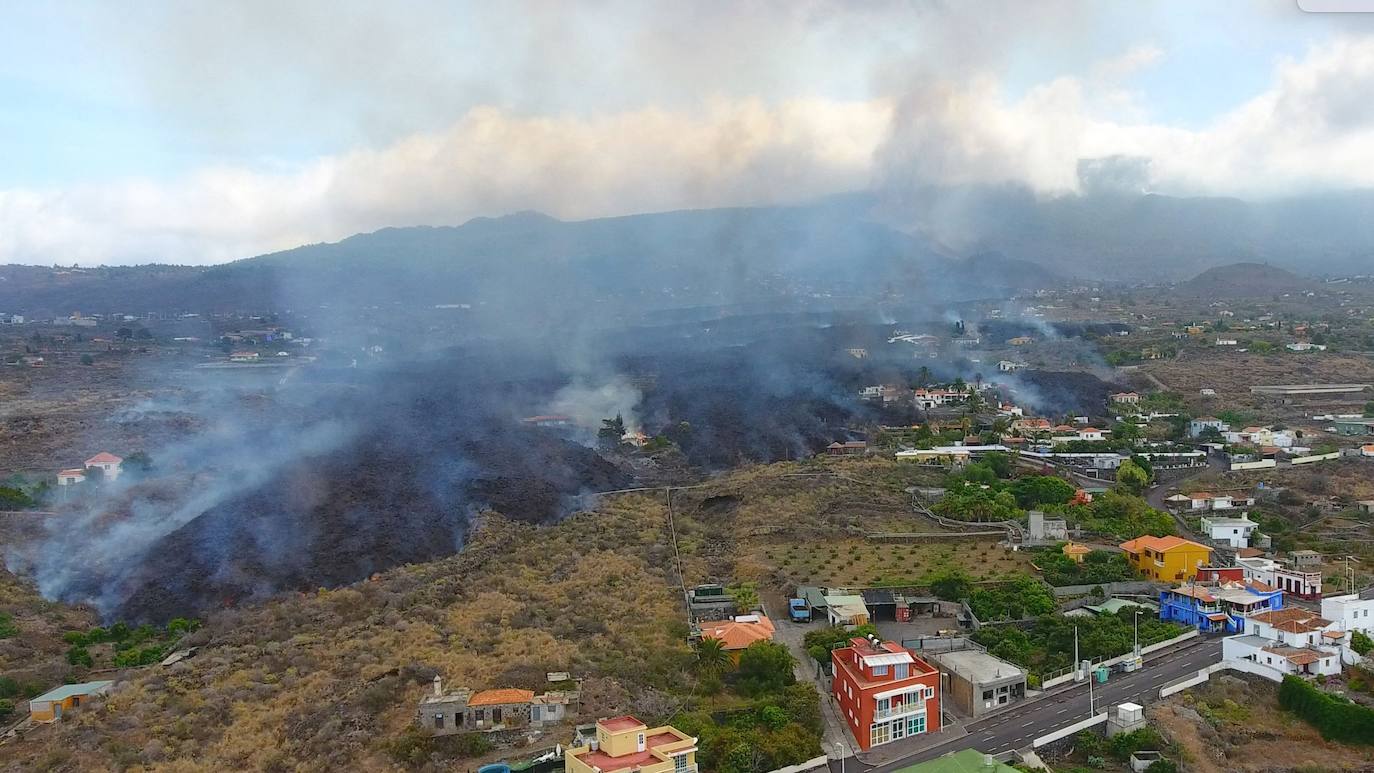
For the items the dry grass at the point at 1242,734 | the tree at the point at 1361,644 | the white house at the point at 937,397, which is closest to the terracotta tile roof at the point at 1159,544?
the tree at the point at 1361,644

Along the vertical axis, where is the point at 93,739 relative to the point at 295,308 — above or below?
below

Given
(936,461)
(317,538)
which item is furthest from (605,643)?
(936,461)

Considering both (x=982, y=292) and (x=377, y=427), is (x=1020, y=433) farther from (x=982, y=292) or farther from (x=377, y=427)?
(x=982, y=292)

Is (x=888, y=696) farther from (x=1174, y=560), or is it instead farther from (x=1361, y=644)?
(x=1174, y=560)

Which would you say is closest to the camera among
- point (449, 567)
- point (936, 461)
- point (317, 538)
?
point (449, 567)

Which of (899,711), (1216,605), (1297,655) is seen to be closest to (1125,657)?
(1297,655)

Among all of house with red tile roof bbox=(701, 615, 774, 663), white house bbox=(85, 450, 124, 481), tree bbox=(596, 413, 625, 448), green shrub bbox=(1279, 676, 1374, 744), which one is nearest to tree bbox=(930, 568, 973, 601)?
house with red tile roof bbox=(701, 615, 774, 663)

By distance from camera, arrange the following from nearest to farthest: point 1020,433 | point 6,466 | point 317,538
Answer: point 317,538 < point 6,466 < point 1020,433

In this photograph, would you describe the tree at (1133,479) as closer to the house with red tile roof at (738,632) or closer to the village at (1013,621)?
the village at (1013,621)

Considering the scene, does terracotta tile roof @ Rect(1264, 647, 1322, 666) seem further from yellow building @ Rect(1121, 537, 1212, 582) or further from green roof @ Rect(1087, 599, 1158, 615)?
yellow building @ Rect(1121, 537, 1212, 582)
